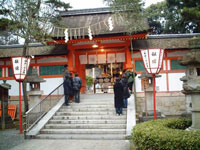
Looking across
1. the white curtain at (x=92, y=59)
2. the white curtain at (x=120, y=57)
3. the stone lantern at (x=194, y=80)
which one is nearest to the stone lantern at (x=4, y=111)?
the white curtain at (x=92, y=59)

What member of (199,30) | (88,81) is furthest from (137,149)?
(199,30)

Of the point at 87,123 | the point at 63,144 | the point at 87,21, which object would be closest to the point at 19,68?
the point at 87,123

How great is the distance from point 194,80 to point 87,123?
5.49 meters

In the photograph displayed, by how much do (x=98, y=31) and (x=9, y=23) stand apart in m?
5.62

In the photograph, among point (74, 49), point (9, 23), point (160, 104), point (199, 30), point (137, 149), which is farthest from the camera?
point (199, 30)

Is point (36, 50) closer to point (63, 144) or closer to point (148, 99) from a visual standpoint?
point (148, 99)

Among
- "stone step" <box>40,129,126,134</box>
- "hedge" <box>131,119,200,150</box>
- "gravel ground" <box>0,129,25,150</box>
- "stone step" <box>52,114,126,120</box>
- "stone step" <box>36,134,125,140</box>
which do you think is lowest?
"gravel ground" <box>0,129,25,150</box>

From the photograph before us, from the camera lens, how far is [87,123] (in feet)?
33.5

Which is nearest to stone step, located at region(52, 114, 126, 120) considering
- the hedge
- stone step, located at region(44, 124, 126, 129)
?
stone step, located at region(44, 124, 126, 129)

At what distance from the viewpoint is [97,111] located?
11.2 meters

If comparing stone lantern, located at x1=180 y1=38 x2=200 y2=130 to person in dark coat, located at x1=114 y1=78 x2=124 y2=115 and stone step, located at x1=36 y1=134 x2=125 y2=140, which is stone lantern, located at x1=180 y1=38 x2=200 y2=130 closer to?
stone step, located at x1=36 y1=134 x2=125 y2=140

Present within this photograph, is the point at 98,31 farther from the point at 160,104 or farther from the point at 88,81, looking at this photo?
the point at 88,81

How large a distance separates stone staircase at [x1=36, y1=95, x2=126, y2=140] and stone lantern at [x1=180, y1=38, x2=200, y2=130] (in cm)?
314

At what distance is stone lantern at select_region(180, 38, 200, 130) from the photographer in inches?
249
